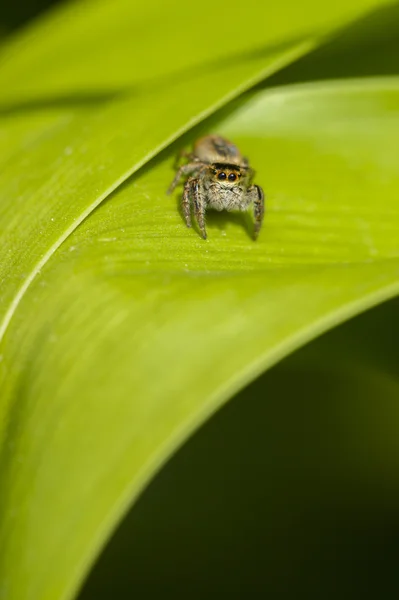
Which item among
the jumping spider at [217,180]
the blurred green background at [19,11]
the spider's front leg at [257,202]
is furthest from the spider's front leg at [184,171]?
the blurred green background at [19,11]

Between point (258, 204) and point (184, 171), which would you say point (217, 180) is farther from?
point (258, 204)

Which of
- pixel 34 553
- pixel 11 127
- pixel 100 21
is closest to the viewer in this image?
pixel 34 553

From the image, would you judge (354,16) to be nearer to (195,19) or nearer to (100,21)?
(195,19)

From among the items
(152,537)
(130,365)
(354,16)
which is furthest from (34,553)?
(354,16)

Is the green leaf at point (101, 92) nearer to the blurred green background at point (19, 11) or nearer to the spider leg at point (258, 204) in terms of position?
the spider leg at point (258, 204)

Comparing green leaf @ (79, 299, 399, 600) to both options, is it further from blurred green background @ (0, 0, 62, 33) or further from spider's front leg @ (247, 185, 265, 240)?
blurred green background @ (0, 0, 62, 33)
